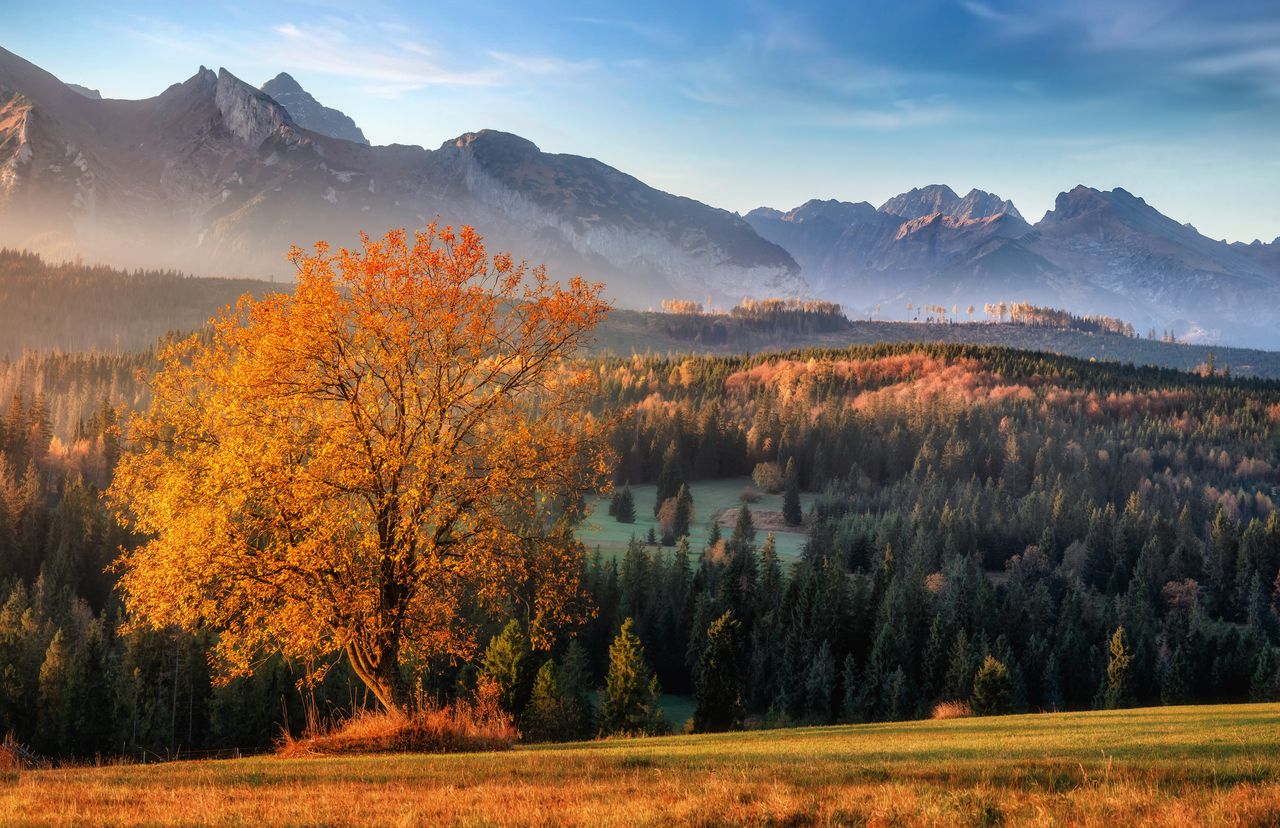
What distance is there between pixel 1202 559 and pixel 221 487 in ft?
554

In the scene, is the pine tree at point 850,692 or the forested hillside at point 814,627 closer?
the forested hillside at point 814,627

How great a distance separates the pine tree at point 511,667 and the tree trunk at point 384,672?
51.2 metres

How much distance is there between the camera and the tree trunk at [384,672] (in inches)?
1220

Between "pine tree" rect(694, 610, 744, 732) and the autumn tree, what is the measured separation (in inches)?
2397

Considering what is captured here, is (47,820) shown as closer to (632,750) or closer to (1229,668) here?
(632,750)

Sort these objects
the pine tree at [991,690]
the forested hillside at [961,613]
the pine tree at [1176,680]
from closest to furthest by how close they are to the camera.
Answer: the pine tree at [991,690]
the pine tree at [1176,680]
the forested hillside at [961,613]

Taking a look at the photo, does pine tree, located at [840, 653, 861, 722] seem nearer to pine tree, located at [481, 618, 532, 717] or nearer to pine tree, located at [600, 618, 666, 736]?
pine tree, located at [600, 618, 666, 736]

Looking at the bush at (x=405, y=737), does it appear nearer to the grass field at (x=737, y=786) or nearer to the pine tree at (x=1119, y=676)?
the grass field at (x=737, y=786)

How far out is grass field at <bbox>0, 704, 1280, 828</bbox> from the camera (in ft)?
47.1

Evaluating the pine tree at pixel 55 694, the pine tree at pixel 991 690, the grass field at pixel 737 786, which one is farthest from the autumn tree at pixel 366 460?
the pine tree at pixel 55 694

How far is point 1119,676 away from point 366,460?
301ft

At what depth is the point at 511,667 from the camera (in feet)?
276

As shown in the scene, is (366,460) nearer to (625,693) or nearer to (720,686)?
(625,693)

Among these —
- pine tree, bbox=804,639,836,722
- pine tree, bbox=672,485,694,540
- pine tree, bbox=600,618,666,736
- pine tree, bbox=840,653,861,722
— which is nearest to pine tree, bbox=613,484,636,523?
pine tree, bbox=672,485,694,540
